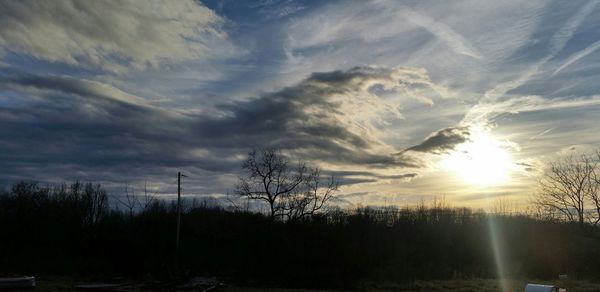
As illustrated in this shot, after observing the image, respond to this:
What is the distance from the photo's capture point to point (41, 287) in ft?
94.2

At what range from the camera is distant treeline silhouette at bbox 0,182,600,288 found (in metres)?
38.6

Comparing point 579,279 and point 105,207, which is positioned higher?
point 105,207

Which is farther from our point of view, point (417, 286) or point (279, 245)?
point (279, 245)

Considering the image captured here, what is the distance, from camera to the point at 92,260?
137 feet

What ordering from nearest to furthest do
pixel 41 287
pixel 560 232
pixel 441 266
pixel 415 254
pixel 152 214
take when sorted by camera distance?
pixel 41 287, pixel 441 266, pixel 415 254, pixel 560 232, pixel 152 214

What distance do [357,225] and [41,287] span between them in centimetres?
2908

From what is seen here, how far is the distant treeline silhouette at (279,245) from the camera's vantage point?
38.6 m

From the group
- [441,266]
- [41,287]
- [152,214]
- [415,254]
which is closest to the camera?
[41,287]

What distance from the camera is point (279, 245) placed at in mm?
43094

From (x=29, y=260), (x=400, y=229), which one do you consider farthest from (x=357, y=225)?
(x=29, y=260)

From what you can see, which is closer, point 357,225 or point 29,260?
point 29,260

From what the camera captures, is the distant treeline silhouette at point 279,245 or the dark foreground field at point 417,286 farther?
the distant treeline silhouette at point 279,245

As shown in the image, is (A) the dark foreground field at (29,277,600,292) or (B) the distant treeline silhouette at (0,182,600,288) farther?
(B) the distant treeline silhouette at (0,182,600,288)

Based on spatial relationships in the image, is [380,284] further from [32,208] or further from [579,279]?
[32,208]
